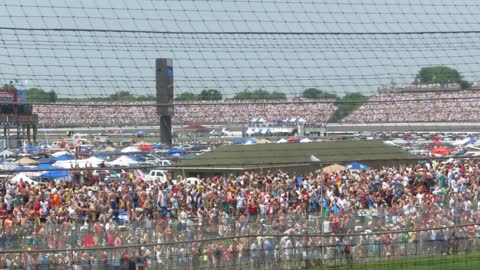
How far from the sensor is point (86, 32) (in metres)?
10.2

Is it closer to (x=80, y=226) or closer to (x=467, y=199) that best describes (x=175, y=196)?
(x=80, y=226)

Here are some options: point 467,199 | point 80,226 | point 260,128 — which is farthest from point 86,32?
point 467,199

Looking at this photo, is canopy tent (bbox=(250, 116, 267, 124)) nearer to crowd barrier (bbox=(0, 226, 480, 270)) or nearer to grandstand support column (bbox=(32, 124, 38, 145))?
crowd barrier (bbox=(0, 226, 480, 270))

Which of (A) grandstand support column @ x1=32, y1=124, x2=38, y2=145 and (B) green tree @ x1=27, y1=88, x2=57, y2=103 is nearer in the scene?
(B) green tree @ x1=27, y1=88, x2=57, y2=103

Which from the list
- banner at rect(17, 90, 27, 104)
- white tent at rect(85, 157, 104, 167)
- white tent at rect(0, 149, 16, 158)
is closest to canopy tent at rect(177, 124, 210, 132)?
white tent at rect(0, 149, 16, 158)

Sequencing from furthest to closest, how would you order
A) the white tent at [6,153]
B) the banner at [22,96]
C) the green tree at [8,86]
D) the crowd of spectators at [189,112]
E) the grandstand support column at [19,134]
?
the white tent at [6,153] → the grandstand support column at [19,134] → the crowd of spectators at [189,112] → the banner at [22,96] → the green tree at [8,86]

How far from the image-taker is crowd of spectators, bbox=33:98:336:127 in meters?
10.4

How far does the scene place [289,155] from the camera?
1496cm

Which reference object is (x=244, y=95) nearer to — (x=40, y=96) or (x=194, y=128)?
(x=194, y=128)

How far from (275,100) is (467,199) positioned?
16.8ft

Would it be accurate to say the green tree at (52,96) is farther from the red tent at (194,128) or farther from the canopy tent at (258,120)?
the canopy tent at (258,120)

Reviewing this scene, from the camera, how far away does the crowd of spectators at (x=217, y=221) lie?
11469 millimetres

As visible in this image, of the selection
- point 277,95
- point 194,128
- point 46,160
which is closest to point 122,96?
point 194,128

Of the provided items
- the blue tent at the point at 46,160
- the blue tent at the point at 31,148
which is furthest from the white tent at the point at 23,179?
the blue tent at the point at 31,148
